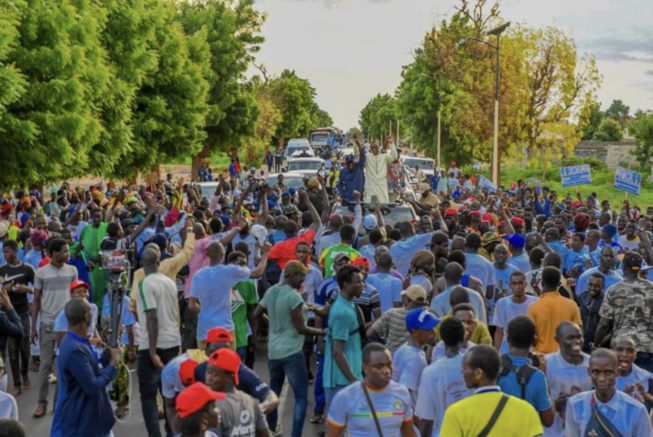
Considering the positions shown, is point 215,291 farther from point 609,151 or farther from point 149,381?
point 609,151

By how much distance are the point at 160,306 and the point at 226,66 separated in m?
41.0

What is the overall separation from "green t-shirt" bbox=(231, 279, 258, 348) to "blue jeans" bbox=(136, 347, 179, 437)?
123cm

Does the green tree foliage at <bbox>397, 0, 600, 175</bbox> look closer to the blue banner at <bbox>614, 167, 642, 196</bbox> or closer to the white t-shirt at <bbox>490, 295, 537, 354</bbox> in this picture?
the blue banner at <bbox>614, 167, 642, 196</bbox>

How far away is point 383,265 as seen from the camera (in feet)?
29.4

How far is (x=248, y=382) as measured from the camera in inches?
240

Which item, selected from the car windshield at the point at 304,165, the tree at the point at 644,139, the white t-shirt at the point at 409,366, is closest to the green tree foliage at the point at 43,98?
the car windshield at the point at 304,165

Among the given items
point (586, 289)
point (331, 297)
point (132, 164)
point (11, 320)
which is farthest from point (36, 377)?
point (132, 164)

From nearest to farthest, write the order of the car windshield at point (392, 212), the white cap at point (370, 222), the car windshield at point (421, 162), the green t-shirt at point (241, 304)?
the green t-shirt at point (241, 304), the white cap at point (370, 222), the car windshield at point (392, 212), the car windshield at point (421, 162)

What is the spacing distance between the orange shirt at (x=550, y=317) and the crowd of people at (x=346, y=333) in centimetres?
1

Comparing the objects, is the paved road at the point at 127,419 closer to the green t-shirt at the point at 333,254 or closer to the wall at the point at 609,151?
the green t-shirt at the point at 333,254

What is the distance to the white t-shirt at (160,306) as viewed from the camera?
27.0 ft

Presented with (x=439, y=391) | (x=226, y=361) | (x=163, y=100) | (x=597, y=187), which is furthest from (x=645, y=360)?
(x=597, y=187)

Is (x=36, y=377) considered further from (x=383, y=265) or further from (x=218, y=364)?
(x=218, y=364)

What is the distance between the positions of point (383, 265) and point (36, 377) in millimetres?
5126
